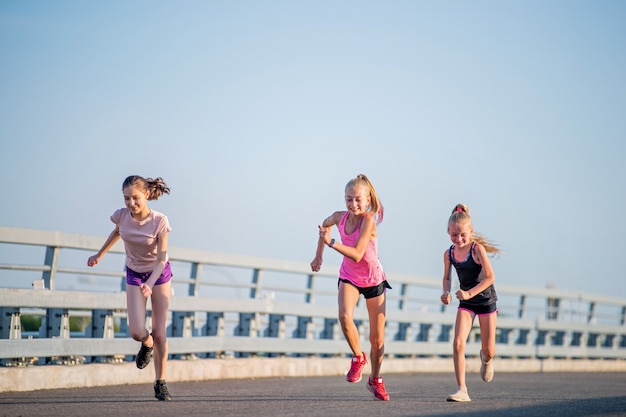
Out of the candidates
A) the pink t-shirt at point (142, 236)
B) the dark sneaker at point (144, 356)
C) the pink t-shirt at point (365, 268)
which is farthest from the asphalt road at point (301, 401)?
the pink t-shirt at point (142, 236)

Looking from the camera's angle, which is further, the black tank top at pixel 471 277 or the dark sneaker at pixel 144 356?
the black tank top at pixel 471 277

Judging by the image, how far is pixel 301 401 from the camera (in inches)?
394

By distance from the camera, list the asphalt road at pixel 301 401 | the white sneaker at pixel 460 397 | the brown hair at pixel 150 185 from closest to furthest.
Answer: the asphalt road at pixel 301 401 < the brown hair at pixel 150 185 < the white sneaker at pixel 460 397

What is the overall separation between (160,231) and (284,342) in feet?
17.8

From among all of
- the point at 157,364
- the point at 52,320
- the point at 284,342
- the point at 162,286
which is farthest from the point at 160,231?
the point at 284,342

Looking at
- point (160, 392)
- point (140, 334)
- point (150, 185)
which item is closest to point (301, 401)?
point (160, 392)

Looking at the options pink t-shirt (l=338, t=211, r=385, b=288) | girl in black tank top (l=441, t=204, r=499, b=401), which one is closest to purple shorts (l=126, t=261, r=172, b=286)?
pink t-shirt (l=338, t=211, r=385, b=288)

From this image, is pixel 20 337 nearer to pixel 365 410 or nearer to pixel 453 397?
pixel 365 410

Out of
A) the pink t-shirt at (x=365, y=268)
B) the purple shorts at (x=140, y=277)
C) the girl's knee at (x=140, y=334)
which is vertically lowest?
the girl's knee at (x=140, y=334)

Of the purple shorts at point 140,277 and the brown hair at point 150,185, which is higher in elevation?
the brown hair at point 150,185

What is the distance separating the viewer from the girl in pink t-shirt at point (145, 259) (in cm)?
941

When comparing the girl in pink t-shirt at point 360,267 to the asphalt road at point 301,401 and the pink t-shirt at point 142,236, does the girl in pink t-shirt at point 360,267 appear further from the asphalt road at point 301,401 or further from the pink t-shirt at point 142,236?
the pink t-shirt at point 142,236

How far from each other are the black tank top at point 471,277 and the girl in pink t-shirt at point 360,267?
3.38ft

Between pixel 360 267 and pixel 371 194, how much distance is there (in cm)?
66
